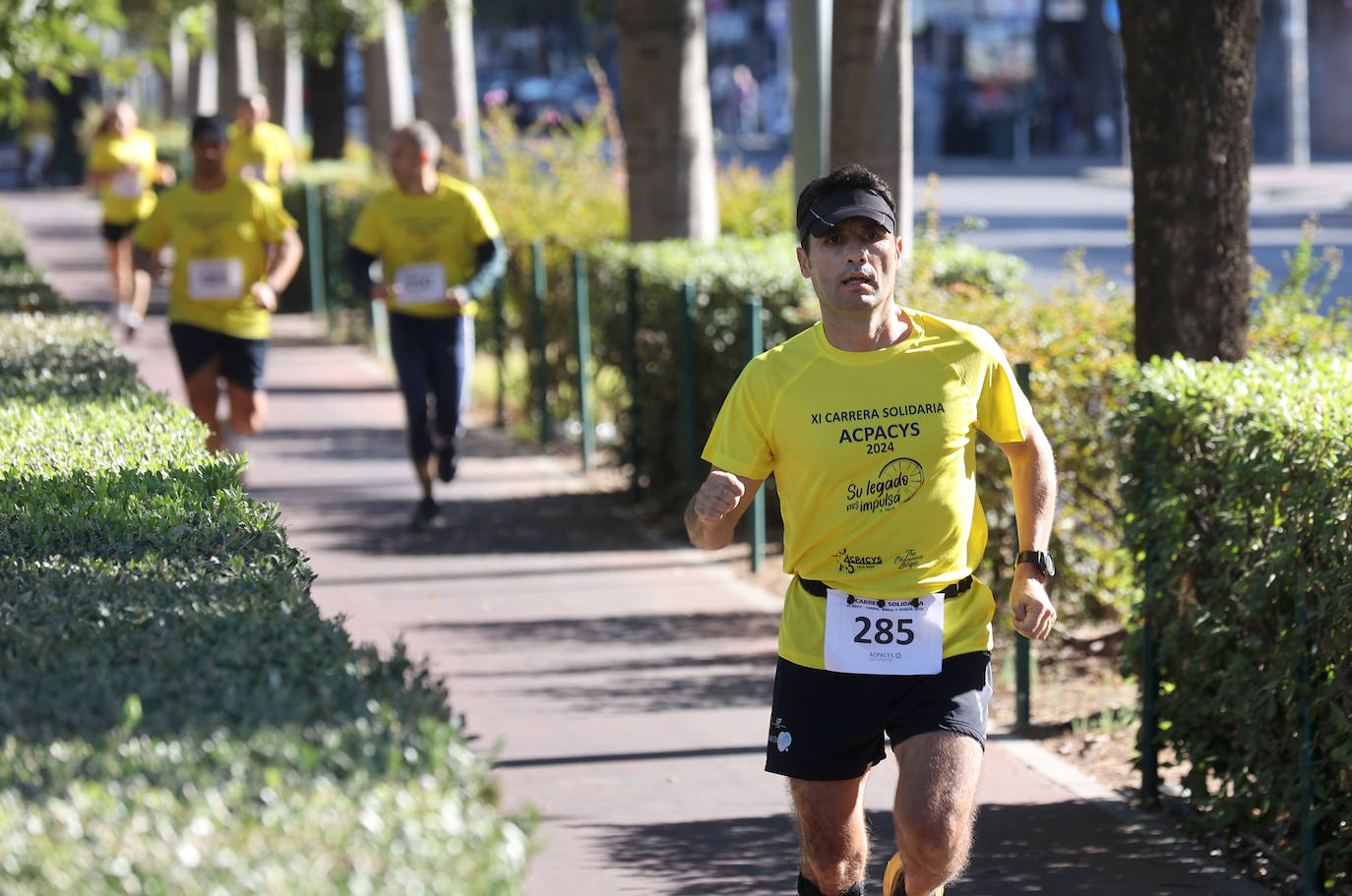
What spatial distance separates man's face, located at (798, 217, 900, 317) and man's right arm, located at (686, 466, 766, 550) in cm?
45

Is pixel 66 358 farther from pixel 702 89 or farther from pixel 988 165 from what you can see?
pixel 988 165

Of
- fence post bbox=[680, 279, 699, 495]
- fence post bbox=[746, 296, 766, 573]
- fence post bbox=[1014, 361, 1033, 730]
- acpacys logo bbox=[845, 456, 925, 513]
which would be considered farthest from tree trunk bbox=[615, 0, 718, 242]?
acpacys logo bbox=[845, 456, 925, 513]

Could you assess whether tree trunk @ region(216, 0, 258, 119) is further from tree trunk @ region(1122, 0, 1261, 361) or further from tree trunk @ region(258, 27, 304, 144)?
tree trunk @ region(1122, 0, 1261, 361)

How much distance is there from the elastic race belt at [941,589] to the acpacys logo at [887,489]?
213 mm

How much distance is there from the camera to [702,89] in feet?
40.3

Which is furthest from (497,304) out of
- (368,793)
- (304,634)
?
(368,793)

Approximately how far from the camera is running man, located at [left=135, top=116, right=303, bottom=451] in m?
9.98

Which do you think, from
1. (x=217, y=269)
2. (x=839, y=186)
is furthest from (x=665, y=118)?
(x=839, y=186)

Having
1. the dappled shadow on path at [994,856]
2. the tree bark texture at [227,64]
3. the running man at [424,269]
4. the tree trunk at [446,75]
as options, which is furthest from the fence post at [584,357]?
the tree bark texture at [227,64]

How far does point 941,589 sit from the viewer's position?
14.1 ft

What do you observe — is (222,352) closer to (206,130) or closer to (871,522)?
(206,130)

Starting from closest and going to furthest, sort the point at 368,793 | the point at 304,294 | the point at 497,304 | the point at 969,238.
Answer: the point at 368,793 < the point at 497,304 < the point at 304,294 < the point at 969,238

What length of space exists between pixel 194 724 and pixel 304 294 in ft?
62.4

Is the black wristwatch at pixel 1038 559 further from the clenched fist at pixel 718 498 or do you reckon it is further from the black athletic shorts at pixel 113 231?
the black athletic shorts at pixel 113 231
